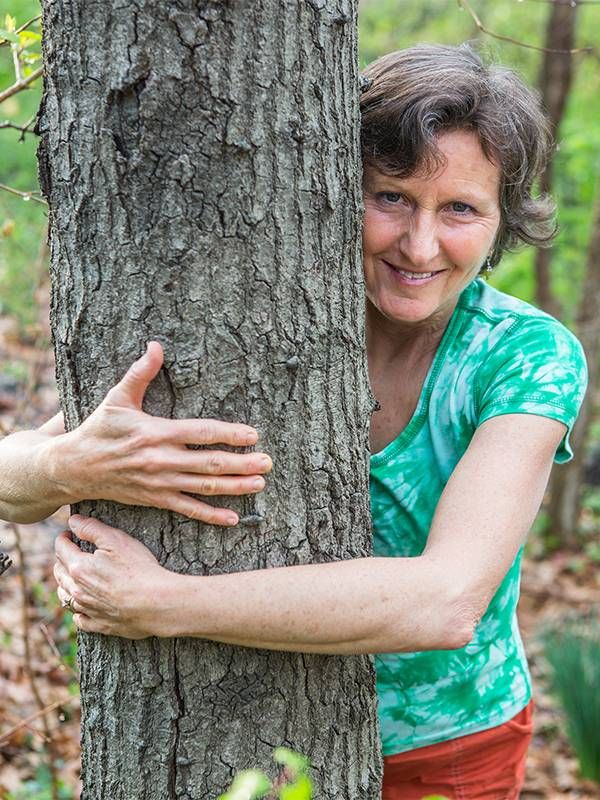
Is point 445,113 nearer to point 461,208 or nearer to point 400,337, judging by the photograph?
point 461,208

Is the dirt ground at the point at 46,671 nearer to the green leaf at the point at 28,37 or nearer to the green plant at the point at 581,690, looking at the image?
the green plant at the point at 581,690

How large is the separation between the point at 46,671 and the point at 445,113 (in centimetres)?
305

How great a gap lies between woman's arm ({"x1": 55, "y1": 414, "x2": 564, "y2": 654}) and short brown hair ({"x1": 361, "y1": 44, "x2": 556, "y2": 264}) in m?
0.65

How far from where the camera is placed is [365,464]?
1.79 meters

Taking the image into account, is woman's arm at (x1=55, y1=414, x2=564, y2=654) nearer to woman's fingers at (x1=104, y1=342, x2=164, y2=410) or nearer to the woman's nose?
woman's fingers at (x1=104, y1=342, x2=164, y2=410)

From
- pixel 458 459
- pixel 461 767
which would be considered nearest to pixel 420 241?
pixel 458 459

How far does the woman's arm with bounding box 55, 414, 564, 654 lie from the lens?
152cm

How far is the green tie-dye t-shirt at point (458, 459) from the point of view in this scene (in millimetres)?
1793

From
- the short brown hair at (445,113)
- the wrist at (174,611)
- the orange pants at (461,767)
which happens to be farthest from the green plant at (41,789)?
the short brown hair at (445,113)

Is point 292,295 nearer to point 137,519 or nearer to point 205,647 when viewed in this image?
point 137,519

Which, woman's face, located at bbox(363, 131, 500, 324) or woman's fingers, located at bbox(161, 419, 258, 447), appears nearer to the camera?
woman's fingers, located at bbox(161, 419, 258, 447)

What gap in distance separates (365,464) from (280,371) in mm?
306

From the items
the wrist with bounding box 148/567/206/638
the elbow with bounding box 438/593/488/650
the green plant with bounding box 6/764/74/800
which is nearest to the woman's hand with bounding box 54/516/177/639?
the wrist with bounding box 148/567/206/638

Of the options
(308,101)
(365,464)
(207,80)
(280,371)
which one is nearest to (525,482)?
(365,464)
